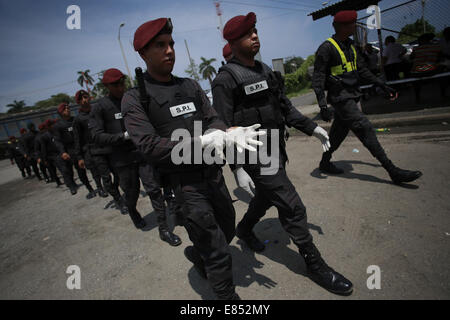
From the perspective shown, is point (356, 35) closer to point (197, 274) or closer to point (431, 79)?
point (431, 79)

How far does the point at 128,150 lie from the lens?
3.49 meters

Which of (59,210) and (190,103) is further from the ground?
(190,103)

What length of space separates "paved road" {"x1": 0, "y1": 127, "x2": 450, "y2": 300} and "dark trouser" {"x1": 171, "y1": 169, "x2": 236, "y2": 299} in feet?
1.51

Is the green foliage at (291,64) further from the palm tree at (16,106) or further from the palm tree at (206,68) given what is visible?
the palm tree at (16,106)

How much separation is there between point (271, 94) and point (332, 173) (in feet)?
7.84

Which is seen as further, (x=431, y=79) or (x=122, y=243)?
(x=431, y=79)

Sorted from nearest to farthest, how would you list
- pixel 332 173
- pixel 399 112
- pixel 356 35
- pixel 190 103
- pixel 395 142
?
pixel 190 103
pixel 332 173
pixel 395 142
pixel 399 112
pixel 356 35

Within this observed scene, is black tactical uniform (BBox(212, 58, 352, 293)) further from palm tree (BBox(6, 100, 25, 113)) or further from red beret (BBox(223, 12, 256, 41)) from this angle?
palm tree (BBox(6, 100, 25, 113))

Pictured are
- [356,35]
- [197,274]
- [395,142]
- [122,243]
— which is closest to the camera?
[197,274]

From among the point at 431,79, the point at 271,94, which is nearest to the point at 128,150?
the point at 271,94

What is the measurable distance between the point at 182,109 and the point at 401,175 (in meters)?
2.95

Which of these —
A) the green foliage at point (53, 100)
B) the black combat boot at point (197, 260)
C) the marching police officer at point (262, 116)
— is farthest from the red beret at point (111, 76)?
the green foliage at point (53, 100)

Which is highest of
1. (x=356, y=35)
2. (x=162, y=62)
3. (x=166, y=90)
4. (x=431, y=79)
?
(x=356, y=35)

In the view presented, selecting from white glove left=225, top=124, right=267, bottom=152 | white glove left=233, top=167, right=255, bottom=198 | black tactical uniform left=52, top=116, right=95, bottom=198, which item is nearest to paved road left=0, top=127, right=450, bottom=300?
white glove left=233, top=167, right=255, bottom=198
